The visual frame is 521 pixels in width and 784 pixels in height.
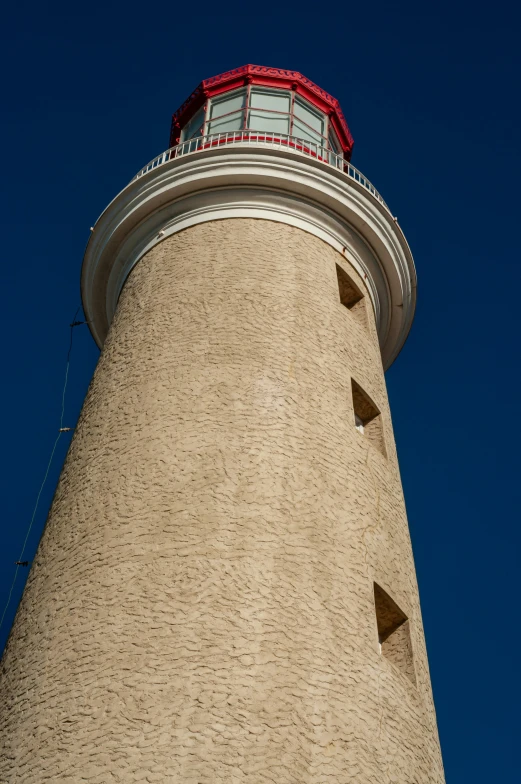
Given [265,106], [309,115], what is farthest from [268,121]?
[309,115]

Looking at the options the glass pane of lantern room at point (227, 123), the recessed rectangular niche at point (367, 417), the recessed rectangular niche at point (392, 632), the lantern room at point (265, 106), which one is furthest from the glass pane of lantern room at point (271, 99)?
the recessed rectangular niche at point (392, 632)

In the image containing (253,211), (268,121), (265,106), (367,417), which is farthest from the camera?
(265,106)

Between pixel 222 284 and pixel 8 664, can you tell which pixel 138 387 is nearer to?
pixel 222 284

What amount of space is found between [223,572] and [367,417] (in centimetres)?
327

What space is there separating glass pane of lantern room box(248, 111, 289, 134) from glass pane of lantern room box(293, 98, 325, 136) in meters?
0.31

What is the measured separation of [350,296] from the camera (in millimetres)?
10789

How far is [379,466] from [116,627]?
2946 mm

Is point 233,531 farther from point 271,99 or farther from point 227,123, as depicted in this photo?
point 271,99

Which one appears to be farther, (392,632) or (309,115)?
(309,115)

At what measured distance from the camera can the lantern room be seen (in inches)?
537

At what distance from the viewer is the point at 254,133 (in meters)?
12.9

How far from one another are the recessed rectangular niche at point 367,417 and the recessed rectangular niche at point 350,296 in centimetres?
156

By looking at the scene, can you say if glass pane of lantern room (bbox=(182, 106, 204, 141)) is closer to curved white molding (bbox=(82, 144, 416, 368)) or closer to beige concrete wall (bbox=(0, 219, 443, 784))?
curved white molding (bbox=(82, 144, 416, 368))

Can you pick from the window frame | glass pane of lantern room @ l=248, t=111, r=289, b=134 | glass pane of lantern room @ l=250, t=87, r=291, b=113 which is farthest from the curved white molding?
glass pane of lantern room @ l=250, t=87, r=291, b=113
